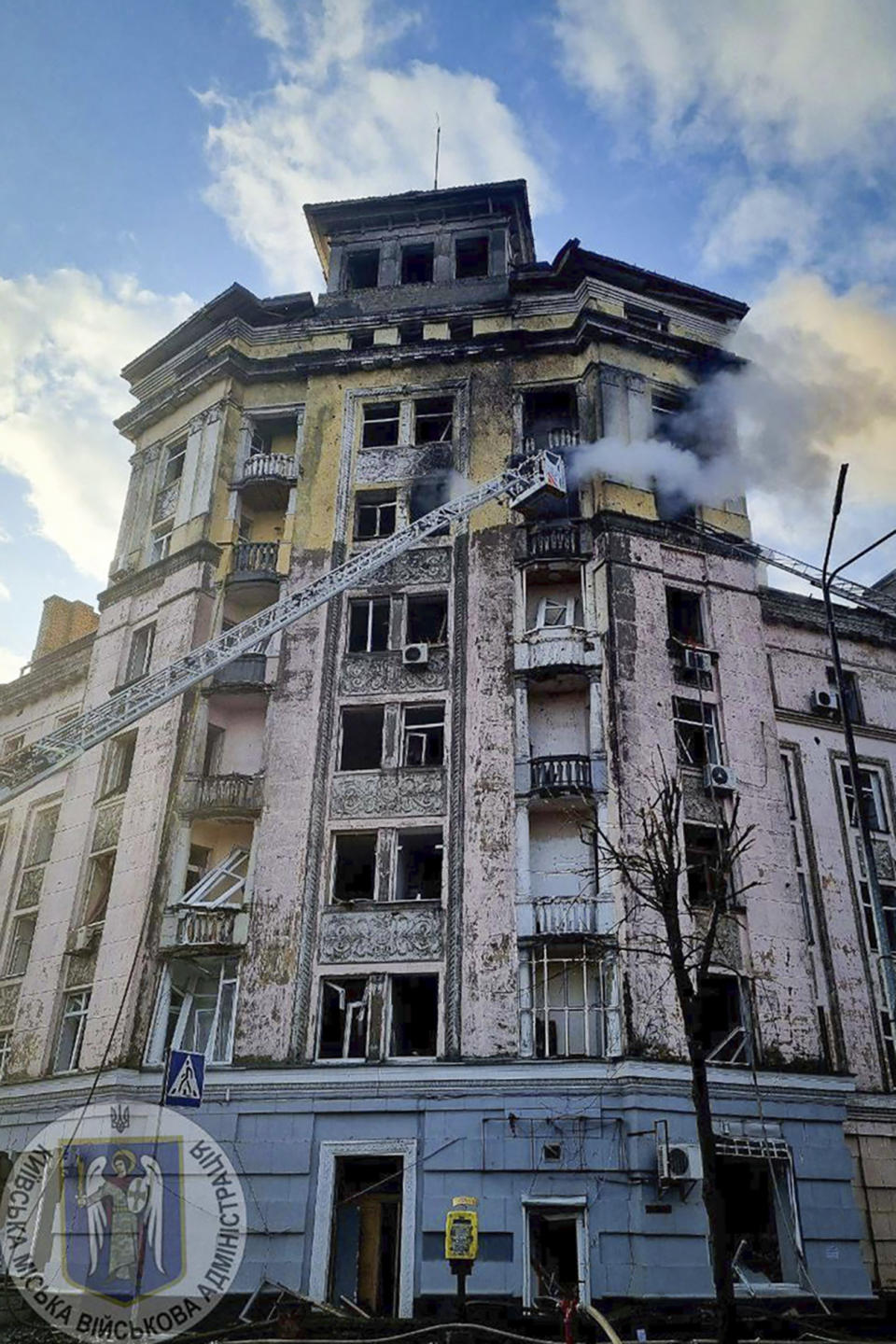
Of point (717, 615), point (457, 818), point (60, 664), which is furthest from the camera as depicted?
point (60, 664)

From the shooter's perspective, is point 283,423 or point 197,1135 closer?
point 197,1135

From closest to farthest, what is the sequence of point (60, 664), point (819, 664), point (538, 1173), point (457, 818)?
point (538, 1173)
point (457, 818)
point (819, 664)
point (60, 664)

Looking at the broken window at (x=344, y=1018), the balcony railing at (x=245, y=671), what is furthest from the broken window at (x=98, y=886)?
the broken window at (x=344, y=1018)

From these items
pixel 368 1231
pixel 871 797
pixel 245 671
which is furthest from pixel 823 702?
pixel 368 1231

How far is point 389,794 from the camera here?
85.6 ft

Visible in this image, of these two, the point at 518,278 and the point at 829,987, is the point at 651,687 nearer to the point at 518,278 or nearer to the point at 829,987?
the point at 829,987

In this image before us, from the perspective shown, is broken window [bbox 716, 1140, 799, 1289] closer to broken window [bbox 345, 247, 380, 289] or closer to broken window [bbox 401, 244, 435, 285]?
broken window [bbox 401, 244, 435, 285]

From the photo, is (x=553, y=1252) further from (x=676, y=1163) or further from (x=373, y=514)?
(x=373, y=514)

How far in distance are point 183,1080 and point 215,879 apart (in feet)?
34.7

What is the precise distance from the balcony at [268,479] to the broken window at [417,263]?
8.00 metres

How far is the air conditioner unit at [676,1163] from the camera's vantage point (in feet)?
67.9

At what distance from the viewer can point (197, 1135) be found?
22953 mm

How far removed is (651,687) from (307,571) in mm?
9695

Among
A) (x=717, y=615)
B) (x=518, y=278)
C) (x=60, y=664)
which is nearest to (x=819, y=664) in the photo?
(x=717, y=615)
